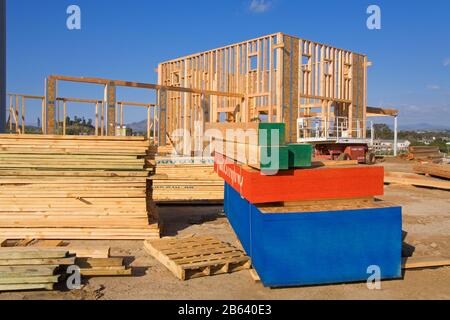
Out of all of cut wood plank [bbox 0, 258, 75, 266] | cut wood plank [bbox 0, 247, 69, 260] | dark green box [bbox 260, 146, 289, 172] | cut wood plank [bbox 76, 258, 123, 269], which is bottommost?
cut wood plank [bbox 76, 258, 123, 269]

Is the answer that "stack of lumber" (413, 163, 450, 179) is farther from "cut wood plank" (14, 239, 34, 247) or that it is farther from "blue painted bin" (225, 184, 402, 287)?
"cut wood plank" (14, 239, 34, 247)

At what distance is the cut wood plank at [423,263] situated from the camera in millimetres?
5891

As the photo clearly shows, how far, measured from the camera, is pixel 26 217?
7.84 meters

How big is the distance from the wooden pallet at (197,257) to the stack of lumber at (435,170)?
14.7 meters

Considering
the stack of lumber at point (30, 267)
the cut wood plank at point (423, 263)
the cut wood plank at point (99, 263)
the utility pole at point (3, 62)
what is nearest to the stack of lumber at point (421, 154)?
the cut wood plank at point (423, 263)

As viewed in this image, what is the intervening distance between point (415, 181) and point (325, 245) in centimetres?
1320

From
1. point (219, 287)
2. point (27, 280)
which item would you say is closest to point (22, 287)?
point (27, 280)

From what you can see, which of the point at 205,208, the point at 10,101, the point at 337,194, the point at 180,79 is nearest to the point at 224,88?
the point at 180,79

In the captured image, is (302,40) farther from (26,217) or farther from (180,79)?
(26,217)

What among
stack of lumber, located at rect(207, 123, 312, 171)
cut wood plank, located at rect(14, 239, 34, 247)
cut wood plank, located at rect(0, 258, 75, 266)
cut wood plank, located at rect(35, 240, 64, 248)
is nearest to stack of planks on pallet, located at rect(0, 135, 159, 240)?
cut wood plank, located at rect(14, 239, 34, 247)

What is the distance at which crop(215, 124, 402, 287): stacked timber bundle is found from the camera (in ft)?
16.1

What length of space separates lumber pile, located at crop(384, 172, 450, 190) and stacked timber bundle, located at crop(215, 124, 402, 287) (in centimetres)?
1172

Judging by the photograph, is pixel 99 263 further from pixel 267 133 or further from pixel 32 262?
pixel 267 133

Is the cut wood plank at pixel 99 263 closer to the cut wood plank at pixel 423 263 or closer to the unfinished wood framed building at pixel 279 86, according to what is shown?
the cut wood plank at pixel 423 263
